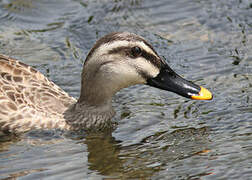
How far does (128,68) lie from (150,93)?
1857mm

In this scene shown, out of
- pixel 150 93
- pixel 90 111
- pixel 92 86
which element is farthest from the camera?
pixel 150 93

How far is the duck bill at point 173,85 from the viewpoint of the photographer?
9195 millimetres

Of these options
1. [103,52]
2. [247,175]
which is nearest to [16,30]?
[103,52]

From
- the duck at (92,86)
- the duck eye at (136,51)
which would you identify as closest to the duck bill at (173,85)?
the duck at (92,86)

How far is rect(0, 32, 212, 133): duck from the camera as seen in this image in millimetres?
9094

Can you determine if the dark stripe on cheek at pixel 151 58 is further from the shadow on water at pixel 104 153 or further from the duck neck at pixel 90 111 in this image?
the shadow on water at pixel 104 153

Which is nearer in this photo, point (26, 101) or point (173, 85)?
point (173, 85)

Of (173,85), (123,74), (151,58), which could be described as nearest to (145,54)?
(151,58)

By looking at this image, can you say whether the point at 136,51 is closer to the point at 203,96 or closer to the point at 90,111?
the point at 203,96

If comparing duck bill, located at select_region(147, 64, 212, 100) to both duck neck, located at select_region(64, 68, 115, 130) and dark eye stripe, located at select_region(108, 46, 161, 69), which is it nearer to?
dark eye stripe, located at select_region(108, 46, 161, 69)

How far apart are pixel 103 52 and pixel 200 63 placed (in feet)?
10.3

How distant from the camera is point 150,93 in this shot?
1098 cm

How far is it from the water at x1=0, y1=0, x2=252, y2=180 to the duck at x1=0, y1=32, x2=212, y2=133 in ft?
0.86

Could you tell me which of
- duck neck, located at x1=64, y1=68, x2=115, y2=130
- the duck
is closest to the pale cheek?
the duck
